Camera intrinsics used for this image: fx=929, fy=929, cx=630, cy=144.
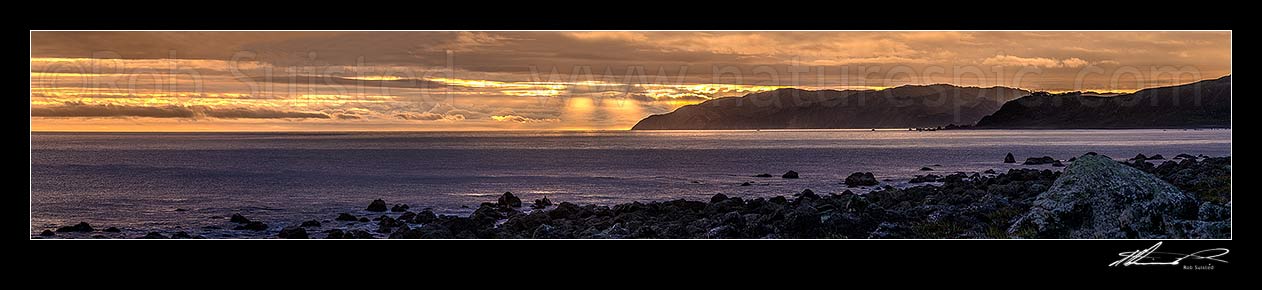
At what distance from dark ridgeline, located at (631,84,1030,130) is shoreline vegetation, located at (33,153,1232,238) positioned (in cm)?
1759

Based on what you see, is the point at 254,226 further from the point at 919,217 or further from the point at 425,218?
the point at 919,217

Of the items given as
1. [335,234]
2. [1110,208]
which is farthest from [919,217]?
[335,234]

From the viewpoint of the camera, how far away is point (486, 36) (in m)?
27.6

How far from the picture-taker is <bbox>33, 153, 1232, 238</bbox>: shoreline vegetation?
15.3 metres

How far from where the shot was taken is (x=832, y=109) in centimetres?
6372

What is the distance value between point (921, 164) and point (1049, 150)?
25823 millimetres

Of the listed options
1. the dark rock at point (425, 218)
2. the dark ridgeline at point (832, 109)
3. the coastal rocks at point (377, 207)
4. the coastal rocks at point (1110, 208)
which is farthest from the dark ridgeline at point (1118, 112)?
the coastal rocks at point (1110, 208)

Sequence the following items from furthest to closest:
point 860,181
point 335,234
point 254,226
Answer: point 860,181
point 254,226
point 335,234

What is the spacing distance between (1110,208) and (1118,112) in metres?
89.5

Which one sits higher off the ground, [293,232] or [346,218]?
[346,218]
